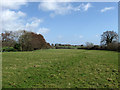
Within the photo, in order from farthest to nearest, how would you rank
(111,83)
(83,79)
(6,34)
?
(6,34), (83,79), (111,83)

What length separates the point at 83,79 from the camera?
5.71 meters

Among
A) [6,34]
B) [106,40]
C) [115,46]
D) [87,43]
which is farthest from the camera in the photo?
[87,43]

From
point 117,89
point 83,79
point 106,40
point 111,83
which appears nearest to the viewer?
point 117,89

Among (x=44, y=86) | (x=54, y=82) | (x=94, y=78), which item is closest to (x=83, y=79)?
(x=94, y=78)

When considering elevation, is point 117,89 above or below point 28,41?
below

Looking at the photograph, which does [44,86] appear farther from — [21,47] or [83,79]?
[21,47]

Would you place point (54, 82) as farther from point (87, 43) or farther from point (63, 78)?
point (87, 43)

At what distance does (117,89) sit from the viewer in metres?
4.73

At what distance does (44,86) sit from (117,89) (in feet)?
9.99

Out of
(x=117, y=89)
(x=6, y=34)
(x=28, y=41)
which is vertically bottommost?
(x=117, y=89)

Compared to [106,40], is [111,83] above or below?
below

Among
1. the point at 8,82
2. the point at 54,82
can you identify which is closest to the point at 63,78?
the point at 54,82

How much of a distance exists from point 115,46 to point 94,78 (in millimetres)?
34772

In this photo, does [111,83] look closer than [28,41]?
Yes
